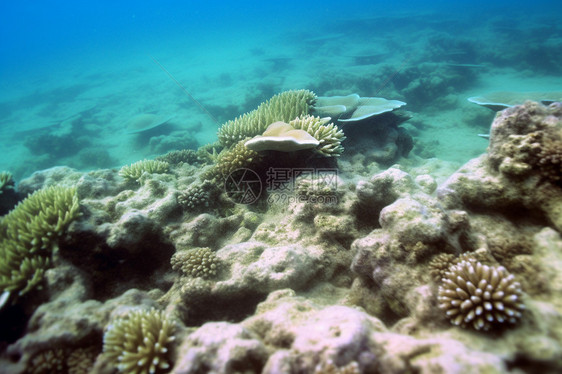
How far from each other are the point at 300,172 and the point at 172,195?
265cm

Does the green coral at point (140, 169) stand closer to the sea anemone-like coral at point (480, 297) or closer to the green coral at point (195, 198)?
the green coral at point (195, 198)

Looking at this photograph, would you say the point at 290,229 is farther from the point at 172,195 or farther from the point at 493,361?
the point at 493,361

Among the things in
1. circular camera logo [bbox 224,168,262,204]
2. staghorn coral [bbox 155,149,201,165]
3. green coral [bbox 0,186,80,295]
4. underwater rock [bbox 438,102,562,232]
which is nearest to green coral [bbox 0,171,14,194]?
green coral [bbox 0,186,80,295]

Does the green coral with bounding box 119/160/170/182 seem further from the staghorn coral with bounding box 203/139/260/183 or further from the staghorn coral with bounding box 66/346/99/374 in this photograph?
the staghorn coral with bounding box 66/346/99/374

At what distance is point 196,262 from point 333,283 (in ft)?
7.19

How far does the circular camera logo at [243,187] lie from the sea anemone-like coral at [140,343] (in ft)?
9.73

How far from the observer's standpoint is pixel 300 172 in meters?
5.22

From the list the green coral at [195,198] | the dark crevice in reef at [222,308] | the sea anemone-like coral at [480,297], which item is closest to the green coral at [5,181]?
the green coral at [195,198]

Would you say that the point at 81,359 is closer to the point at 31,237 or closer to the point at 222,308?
the point at 222,308

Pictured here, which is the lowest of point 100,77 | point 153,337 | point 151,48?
point 153,337

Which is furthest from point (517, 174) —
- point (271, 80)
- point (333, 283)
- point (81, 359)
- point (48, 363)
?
point (271, 80)

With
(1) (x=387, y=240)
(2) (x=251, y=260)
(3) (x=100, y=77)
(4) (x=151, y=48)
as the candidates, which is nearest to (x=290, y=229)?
(2) (x=251, y=260)

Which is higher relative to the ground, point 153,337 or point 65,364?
point 153,337

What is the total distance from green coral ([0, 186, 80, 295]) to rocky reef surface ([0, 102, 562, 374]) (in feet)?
0.51
